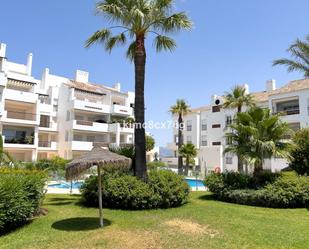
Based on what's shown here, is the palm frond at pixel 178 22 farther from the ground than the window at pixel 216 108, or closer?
closer

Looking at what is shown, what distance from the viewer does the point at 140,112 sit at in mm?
15562

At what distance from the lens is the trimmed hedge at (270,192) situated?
50.4 ft

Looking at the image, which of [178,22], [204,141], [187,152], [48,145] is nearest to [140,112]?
[178,22]

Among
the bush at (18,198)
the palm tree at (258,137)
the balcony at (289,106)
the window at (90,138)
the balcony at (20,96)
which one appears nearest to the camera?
the bush at (18,198)

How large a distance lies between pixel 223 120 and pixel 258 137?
3789 cm

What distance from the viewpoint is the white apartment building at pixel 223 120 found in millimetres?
39125

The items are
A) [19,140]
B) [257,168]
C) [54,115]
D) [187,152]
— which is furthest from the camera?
[54,115]

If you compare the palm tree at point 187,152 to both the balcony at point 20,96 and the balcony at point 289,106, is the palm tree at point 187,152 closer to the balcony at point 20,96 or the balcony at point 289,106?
the balcony at point 289,106

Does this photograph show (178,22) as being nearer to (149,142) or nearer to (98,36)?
(98,36)

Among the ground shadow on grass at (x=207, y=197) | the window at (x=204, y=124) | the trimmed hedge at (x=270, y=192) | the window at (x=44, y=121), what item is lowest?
the ground shadow on grass at (x=207, y=197)

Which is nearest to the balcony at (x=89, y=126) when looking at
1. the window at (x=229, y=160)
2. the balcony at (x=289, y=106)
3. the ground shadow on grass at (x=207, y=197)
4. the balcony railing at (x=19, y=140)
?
the balcony railing at (x=19, y=140)

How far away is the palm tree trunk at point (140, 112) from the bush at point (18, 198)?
15.4ft

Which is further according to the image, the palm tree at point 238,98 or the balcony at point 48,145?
the balcony at point 48,145

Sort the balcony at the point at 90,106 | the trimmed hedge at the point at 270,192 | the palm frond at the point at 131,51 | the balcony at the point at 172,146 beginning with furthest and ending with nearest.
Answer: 1. the balcony at the point at 172,146
2. the balcony at the point at 90,106
3. the palm frond at the point at 131,51
4. the trimmed hedge at the point at 270,192
